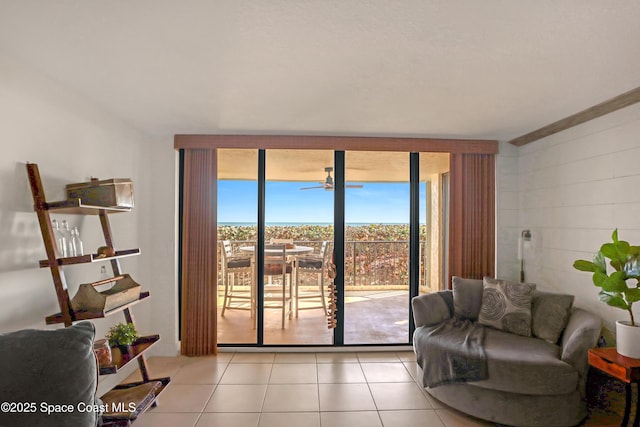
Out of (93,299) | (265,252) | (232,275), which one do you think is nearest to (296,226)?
(265,252)

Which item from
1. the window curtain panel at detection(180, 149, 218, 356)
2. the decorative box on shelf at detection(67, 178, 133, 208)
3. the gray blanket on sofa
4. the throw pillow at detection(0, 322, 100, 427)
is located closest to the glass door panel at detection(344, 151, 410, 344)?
the gray blanket on sofa

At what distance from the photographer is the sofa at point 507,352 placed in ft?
8.28

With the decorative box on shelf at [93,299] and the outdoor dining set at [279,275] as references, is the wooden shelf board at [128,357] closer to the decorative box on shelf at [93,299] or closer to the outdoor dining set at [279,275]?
the decorative box on shelf at [93,299]

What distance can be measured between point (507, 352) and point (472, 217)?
170cm

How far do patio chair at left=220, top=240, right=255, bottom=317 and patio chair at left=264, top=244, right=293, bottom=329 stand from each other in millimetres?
218

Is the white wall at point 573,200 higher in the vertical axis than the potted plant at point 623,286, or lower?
higher

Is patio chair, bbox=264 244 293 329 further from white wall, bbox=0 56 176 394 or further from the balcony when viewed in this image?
white wall, bbox=0 56 176 394

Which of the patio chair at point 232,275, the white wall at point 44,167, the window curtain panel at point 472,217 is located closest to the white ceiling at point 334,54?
the white wall at point 44,167

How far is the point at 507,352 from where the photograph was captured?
273 centimetres

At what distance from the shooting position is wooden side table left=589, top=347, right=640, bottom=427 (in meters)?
2.15

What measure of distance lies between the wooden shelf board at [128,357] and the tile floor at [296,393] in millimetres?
503

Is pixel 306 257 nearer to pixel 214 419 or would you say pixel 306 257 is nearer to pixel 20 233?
pixel 214 419

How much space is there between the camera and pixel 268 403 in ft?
9.56

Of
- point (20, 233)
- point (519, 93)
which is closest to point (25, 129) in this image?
point (20, 233)
